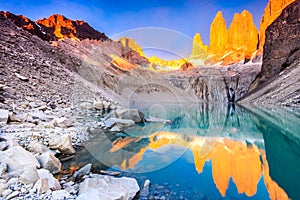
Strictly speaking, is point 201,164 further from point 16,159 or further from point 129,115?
point 129,115

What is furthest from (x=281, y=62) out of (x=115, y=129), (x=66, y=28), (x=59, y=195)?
(x=66, y=28)

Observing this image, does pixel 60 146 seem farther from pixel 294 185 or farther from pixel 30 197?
pixel 294 185

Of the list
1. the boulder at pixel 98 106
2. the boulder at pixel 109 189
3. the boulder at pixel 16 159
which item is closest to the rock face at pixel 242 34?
the boulder at pixel 98 106

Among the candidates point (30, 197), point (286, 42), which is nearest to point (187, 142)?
point (30, 197)

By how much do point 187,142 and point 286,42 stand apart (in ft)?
161

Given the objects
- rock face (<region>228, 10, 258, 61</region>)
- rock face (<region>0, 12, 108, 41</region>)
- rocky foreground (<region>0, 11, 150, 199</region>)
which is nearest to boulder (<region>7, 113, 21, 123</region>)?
rocky foreground (<region>0, 11, 150, 199</region>)

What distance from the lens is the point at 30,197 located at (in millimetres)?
3463

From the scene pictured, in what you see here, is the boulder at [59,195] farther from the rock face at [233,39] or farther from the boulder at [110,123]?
the rock face at [233,39]

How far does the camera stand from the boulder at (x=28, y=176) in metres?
3.76

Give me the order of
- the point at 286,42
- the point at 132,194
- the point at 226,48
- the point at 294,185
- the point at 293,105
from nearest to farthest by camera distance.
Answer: the point at 132,194 → the point at 294,185 → the point at 293,105 → the point at 286,42 → the point at 226,48

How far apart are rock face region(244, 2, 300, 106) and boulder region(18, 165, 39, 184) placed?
116 ft

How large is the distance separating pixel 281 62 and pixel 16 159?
178 feet

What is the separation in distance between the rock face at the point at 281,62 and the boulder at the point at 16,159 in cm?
3534

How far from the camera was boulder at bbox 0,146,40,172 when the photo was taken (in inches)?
165
